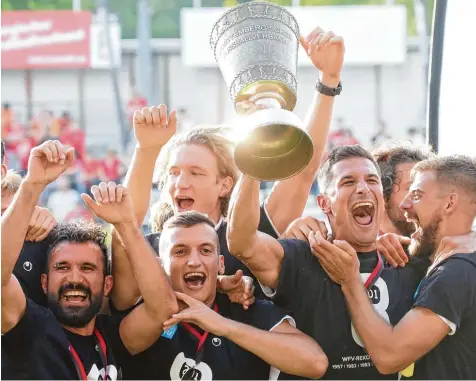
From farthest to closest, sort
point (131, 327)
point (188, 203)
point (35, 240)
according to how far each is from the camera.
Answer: point (188, 203) < point (35, 240) < point (131, 327)

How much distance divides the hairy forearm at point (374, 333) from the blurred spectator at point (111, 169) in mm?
12553

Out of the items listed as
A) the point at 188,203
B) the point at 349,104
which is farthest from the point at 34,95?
the point at 188,203

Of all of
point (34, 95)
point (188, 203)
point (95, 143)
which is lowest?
point (188, 203)

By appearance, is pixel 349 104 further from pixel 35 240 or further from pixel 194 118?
pixel 35 240

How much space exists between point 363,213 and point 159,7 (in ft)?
68.7

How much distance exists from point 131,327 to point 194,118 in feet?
62.6

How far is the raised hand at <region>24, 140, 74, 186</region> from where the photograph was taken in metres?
2.83

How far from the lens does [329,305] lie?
3.20 metres

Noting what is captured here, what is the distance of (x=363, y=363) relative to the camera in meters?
3.17

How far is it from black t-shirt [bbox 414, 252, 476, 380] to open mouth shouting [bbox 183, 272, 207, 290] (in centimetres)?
72

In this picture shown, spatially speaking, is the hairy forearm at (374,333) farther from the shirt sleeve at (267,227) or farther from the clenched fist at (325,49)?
the clenched fist at (325,49)

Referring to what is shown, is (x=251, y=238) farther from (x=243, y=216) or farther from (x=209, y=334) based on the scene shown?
(x=209, y=334)

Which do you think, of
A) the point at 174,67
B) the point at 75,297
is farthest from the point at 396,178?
the point at 174,67

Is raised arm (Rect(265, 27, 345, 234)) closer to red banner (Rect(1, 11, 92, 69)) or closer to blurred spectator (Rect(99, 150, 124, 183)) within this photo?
blurred spectator (Rect(99, 150, 124, 183))
